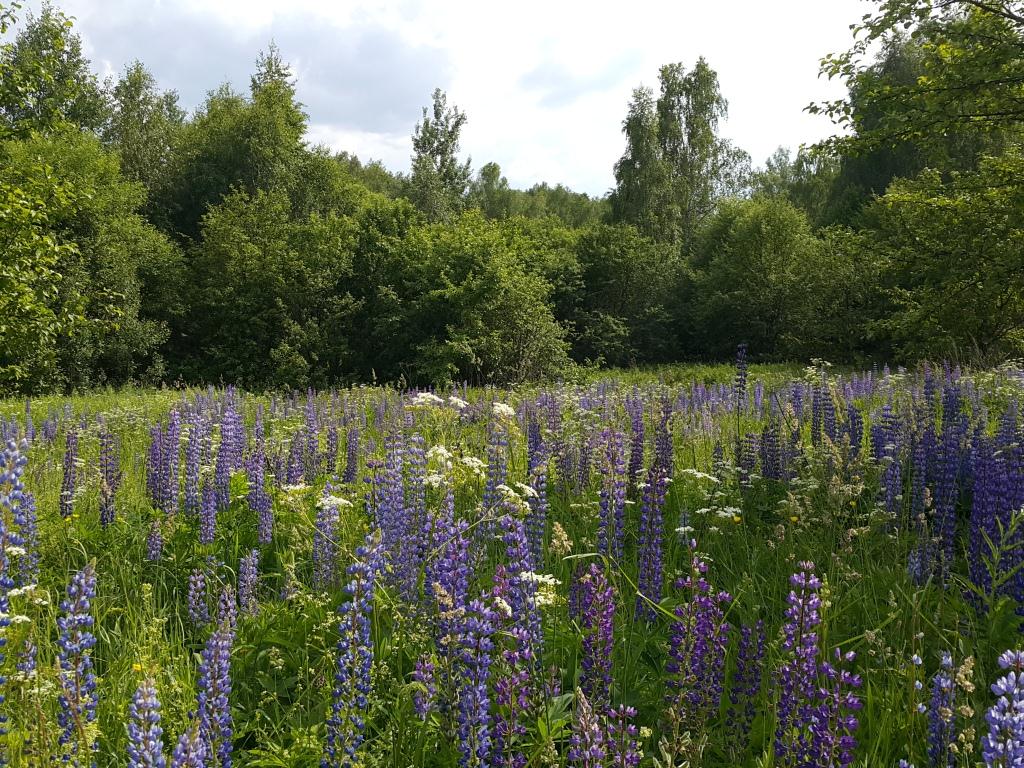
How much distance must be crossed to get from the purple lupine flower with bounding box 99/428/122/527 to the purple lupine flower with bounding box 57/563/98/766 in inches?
114

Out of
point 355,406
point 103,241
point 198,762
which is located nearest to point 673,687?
point 198,762

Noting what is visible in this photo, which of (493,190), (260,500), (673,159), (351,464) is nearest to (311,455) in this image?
(351,464)

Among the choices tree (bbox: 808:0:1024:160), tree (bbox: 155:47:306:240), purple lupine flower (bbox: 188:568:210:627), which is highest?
tree (bbox: 155:47:306:240)

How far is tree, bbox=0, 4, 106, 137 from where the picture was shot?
12727 millimetres

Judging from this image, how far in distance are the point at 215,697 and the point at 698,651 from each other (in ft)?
4.69

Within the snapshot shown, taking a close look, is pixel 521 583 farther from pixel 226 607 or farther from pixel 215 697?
pixel 226 607

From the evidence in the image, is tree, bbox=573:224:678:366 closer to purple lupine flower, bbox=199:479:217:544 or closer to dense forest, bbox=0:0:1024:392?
dense forest, bbox=0:0:1024:392

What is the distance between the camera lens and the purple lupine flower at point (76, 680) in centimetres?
178

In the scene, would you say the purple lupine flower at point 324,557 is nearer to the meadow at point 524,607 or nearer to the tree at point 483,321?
the meadow at point 524,607

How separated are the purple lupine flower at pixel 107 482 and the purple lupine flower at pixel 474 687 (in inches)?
139

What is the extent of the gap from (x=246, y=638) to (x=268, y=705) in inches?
20.4

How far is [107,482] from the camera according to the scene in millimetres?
5035

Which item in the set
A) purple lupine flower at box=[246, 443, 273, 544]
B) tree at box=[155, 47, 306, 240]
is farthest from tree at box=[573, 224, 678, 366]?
purple lupine flower at box=[246, 443, 273, 544]

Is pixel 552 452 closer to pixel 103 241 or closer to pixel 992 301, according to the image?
pixel 992 301
